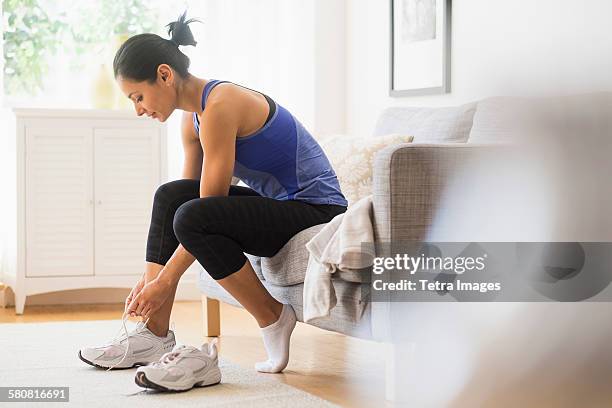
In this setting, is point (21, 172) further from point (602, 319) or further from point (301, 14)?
point (602, 319)

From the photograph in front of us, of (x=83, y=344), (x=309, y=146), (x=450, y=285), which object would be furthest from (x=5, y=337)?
(x=450, y=285)

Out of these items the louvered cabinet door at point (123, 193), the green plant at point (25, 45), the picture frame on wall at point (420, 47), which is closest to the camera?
the picture frame on wall at point (420, 47)

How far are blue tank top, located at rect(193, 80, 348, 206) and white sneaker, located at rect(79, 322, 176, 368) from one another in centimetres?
48

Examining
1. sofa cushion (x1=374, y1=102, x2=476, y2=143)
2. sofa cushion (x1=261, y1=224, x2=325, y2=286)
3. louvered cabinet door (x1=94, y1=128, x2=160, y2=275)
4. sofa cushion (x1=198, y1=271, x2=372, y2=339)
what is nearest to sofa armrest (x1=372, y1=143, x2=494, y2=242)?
sofa cushion (x1=198, y1=271, x2=372, y2=339)

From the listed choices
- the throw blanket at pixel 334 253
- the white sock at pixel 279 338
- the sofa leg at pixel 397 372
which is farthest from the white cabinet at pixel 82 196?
the sofa leg at pixel 397 372

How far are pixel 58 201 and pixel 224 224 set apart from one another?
195 cm

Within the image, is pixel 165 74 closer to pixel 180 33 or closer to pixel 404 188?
pixel 180 33

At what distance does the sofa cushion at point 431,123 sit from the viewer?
253 cm

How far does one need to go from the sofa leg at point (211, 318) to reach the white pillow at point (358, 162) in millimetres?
623

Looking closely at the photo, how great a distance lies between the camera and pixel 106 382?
6.64 ft

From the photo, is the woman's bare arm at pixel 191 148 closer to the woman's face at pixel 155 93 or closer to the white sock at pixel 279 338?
the woman's face at pixel 155 93

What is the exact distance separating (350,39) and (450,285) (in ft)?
12.6

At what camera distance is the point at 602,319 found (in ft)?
0.75
